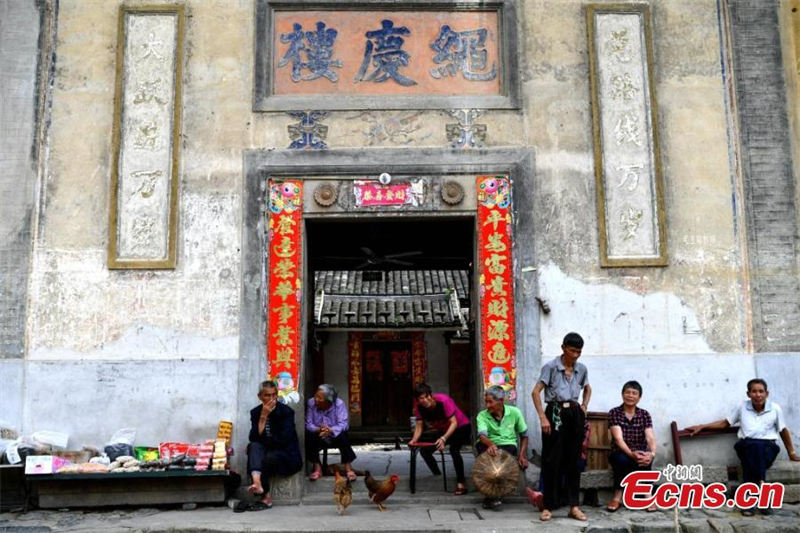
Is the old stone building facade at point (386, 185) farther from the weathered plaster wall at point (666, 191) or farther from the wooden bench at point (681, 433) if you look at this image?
the wooden bench at point (681, 433)

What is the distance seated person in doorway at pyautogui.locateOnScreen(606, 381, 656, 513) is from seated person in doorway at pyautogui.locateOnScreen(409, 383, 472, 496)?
1.66 m

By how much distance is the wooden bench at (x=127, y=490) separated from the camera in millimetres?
8133

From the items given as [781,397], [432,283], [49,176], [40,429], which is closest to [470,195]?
[781,397]

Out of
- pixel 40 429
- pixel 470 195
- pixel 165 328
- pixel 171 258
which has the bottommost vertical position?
pixel 40 429

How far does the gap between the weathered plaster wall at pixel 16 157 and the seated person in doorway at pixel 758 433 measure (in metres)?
7.39

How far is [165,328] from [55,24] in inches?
144

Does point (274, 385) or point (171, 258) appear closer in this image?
point (274, 385)

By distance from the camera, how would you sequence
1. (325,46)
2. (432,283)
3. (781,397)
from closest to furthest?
(781,397) → (325,46) → (432,283)

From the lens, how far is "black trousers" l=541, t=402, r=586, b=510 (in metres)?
7.50

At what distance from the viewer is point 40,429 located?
341 inches

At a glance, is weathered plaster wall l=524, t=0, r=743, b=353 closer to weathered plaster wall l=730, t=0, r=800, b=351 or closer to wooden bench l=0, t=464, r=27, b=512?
weathered plaster wall l=730, t=0, r=800, b=351

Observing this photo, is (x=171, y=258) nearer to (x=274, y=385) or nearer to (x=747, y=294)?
(x=274, y=385)

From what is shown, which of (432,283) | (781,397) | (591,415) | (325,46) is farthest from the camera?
(432,283)

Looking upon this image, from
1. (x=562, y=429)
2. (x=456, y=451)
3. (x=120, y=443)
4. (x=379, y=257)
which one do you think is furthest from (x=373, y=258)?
(x=562, y=429)
